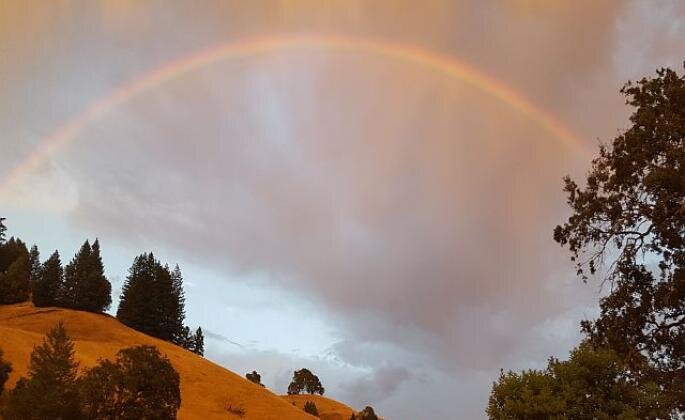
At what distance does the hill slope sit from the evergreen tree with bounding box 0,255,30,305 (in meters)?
9.46

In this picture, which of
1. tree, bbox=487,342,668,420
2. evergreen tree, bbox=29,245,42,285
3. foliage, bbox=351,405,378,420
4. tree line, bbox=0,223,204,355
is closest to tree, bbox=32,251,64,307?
tree line, bbox=0,223,204,355

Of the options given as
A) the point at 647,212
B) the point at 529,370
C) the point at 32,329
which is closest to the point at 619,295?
the point at 647,212

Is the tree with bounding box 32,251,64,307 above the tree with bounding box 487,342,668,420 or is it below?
above

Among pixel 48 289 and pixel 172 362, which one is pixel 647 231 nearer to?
pixel 172 362

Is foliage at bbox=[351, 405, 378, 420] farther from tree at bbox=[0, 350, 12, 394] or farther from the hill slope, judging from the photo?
tree at bbox=[0, 350, 12, 394]

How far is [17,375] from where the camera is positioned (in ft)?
171

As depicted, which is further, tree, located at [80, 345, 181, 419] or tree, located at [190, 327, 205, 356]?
tree, located at [190, 327, 205, 356]

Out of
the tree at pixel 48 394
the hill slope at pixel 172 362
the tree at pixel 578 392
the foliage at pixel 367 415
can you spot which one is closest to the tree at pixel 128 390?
the tree at pixel 48 394

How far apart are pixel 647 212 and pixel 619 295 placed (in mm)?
3628

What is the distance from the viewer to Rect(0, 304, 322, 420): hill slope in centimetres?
5999

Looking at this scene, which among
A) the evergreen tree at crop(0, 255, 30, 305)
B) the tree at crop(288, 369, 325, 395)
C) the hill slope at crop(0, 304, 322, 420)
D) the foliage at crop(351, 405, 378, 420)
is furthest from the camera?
the tree at crop(288, 369, 325, 395)

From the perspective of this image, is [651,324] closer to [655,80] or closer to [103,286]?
[655,80]

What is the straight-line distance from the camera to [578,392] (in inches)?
1220

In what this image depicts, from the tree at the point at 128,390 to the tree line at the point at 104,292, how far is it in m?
75.0
